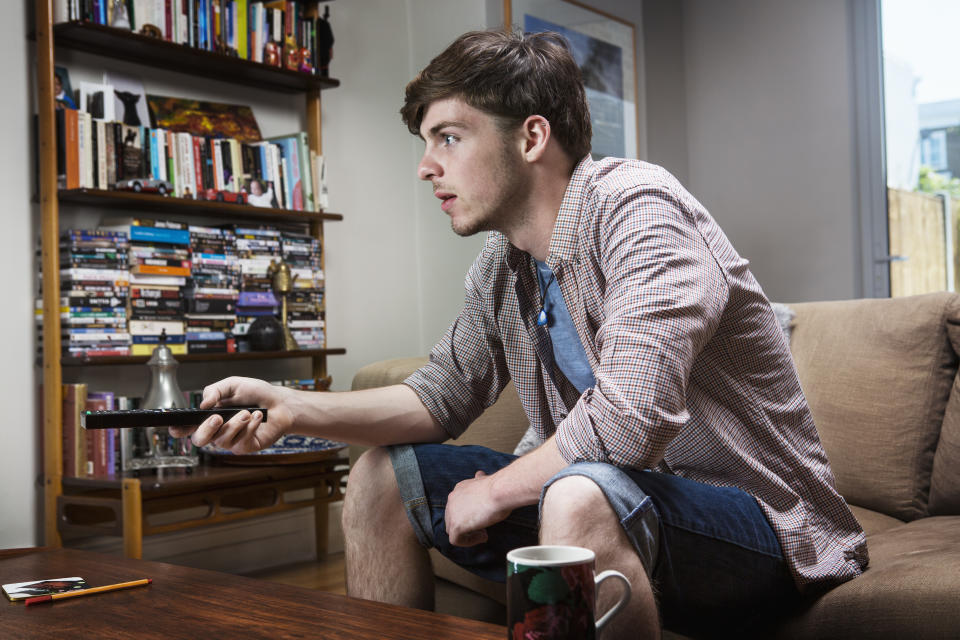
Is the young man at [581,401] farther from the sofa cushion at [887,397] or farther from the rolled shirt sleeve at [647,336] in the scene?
the sofa cushion at [887,397]

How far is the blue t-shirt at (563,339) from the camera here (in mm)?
1412

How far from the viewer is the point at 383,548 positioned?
1393mm

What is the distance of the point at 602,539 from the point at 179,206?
2.32 m

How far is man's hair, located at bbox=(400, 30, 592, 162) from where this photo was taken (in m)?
1.44

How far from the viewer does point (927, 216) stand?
13.1ft

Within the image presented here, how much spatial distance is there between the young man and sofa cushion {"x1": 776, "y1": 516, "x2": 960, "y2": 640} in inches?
1.4

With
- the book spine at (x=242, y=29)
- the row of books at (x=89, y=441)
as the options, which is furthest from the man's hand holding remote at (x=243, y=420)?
the book spine at (x=242, y=29)

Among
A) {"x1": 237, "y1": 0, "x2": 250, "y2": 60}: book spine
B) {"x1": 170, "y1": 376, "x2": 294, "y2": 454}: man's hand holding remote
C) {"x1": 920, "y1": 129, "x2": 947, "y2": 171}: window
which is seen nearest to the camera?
{"x1": 170, "y1": 376, "x2": 294, "y2": 454}: man's hand holding remote

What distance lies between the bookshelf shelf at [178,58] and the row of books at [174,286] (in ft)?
1.71

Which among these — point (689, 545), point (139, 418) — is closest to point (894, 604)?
point (689, 545)

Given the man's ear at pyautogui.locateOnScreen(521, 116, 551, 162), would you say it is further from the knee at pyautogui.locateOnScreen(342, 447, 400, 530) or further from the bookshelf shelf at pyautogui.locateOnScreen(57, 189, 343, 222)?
the bookshelf shelf at pyautogui.locateOnScreen(57, 189, 343, 222)

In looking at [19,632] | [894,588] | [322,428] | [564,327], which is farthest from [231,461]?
[894,588]

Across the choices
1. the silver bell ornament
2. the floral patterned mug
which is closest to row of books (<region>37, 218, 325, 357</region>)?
the silver bell ornament

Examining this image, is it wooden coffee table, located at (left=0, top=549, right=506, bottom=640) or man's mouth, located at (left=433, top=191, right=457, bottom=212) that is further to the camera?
man's mouth, located at (left=433, top=191, right=457, bottom=212)
